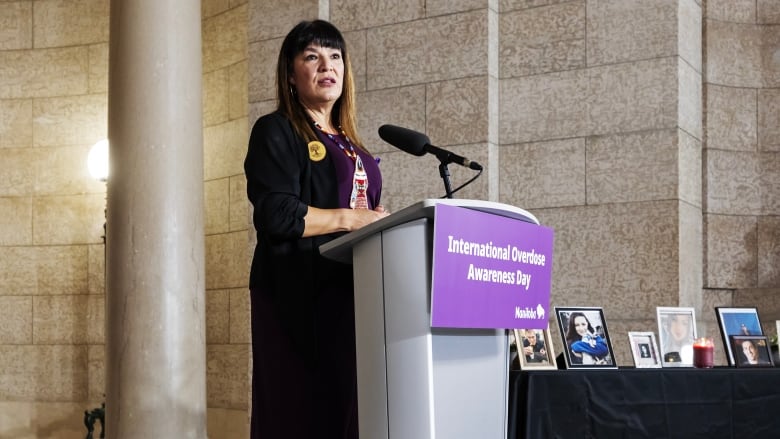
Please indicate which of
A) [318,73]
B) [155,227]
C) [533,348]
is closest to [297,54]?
[318,73]

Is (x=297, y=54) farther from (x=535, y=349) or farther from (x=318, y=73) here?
(x=535, y=349)

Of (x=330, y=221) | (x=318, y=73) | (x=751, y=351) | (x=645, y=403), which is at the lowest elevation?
(x=645, y=403)

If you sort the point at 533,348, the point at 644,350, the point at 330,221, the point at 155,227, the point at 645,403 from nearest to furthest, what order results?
the point at 330,221 < the point at 645,403 < the point at 533,348 < the point at 644,350 < the point at 155,227

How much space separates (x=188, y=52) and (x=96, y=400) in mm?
3128

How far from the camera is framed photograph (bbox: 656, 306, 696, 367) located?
3867 mm

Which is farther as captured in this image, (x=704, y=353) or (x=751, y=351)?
(x=751, y=351)

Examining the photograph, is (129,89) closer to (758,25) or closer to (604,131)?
(604,131)

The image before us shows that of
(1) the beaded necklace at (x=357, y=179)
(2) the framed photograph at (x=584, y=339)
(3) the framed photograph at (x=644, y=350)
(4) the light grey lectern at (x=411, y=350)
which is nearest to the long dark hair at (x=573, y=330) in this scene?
(2) the framed photograph at (x=584, y=339)

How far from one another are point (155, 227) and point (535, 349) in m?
2.29

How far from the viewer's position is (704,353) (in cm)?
371

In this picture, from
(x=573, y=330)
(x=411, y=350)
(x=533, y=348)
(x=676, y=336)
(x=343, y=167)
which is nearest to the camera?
(x=411, y=350)

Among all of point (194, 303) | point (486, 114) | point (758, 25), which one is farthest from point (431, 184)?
point (758, 25)

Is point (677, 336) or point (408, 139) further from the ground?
point (408, 139)

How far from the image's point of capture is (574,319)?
145 inches
